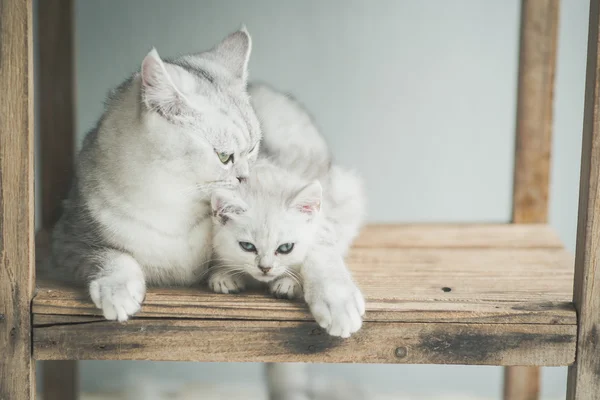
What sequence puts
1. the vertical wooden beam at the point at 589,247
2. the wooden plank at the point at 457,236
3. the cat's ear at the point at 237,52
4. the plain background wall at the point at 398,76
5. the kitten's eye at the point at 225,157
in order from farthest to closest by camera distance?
the plain background wall at the point at 398,76
the wooden plank at the point at 457,236
the cat's ear at the point at 237,52
the kitten's eye at the point at 225,157
the vertical wooden beam at the point at 589,247

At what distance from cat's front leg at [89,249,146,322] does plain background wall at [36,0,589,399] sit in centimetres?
86

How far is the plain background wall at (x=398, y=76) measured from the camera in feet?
6.11

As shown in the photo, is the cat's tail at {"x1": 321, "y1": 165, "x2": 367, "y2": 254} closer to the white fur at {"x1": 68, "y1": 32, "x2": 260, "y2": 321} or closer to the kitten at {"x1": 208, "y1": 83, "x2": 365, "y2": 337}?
the kitten at {"x1": 208, "y1": 83, "x2": 365, "y2": 337}

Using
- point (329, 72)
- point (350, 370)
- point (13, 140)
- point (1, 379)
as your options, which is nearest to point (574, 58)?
point (329, 72)

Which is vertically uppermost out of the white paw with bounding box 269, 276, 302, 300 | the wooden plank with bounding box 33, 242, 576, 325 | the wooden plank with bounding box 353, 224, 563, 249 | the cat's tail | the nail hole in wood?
the cat's tail

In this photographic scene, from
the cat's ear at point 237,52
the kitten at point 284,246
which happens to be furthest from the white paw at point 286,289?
the cat's ear at point 237,52

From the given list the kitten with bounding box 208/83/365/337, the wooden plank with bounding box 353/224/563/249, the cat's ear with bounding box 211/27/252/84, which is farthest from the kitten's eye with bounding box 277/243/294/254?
the wooden plank with bounding box 353/224/563/249

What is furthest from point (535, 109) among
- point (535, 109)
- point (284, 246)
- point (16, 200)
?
point (16, 200)

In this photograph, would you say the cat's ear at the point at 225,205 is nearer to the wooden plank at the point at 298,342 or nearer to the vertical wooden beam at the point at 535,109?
the wooden plank at the point at 298,342

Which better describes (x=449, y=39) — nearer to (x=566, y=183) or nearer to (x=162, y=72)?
(x=566, y=183)

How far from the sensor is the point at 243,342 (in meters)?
1.11

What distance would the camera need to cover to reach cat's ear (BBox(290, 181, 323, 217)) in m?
1.21

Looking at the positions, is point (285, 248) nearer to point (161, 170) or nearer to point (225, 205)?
point (225, 205)

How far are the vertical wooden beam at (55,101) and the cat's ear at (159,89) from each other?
729 millimetres
